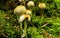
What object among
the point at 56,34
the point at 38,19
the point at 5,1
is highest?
the point at 5,1

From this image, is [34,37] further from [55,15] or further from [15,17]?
[55,15]

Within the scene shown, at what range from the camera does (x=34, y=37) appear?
2.31 meters

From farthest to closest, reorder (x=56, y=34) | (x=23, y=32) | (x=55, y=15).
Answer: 1. (x=55, y=15)
2. (x=56, y=34)
3. (x=23, y=32)

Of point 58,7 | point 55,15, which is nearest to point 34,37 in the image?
point 55,15

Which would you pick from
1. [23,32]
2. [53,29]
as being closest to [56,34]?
[53,29]

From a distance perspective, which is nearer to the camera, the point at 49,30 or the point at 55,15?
the point at 49,30

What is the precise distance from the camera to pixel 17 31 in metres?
2.32

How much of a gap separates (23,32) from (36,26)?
351 mm

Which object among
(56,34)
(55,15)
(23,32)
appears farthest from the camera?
(55,15)

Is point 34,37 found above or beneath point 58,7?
beneath

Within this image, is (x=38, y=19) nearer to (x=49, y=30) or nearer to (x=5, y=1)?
(x=49, y=30)

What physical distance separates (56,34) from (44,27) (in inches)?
7.7

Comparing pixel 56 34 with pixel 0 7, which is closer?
pixel 56 34

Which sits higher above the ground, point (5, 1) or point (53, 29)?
point (5, 1)
